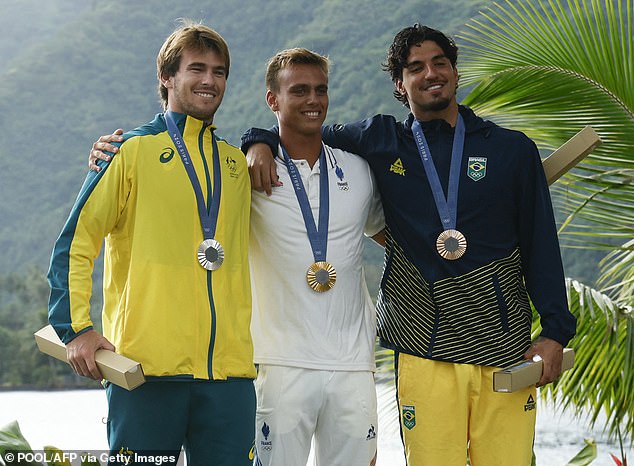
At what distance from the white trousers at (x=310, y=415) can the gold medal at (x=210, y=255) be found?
372mm

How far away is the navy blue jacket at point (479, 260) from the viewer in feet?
8.15

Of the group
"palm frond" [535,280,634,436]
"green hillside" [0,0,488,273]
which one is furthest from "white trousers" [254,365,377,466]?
"green hillside" [0,0,488,273]

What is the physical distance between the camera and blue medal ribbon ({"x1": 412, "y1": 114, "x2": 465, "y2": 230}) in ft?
8.23

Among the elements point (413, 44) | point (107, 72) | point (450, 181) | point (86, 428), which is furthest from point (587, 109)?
point (107, 72)

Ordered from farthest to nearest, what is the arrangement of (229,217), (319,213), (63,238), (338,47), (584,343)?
1. (338,47)
2. (584,343)
3. (319,213)
4. (229,217)
5. (63,238)

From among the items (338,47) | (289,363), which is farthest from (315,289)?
(338,47)

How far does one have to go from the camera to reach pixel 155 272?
227cm

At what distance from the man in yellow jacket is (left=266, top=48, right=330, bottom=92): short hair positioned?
0.43 m

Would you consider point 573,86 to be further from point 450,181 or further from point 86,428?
point 86,428

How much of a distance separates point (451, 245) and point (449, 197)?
14 centimetres

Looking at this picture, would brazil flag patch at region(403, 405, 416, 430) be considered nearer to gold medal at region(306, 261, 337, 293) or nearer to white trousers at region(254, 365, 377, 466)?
white trousers at region(254, 365, 377, 466)

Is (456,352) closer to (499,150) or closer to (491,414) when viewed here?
(491,414)

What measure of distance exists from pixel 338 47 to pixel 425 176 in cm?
1738

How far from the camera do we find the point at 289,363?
247 cm
